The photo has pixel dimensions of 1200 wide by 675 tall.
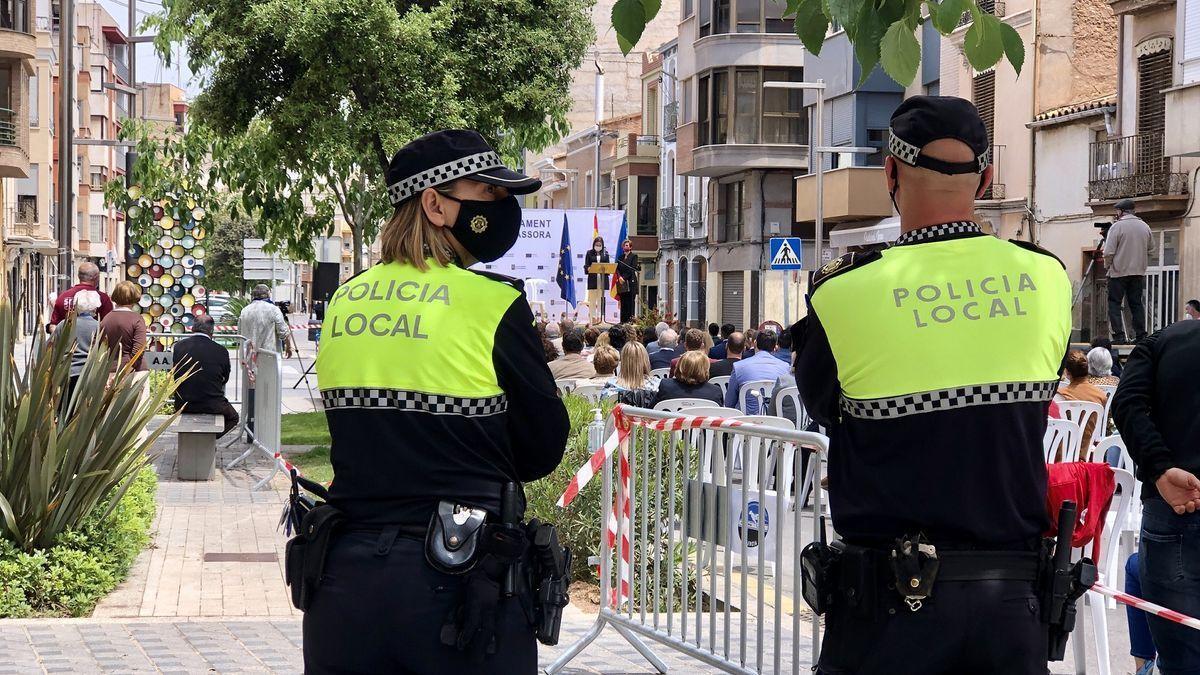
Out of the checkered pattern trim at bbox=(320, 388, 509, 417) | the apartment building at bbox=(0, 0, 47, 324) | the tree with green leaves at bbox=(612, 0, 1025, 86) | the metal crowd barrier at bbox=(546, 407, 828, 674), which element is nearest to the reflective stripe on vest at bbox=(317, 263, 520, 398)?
the checkered pattern trim at bbox=(320, 388, 509, 417)

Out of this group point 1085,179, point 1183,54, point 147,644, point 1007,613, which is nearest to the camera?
point 1007,613

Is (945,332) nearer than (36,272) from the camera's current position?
Yes

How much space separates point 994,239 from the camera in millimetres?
3451

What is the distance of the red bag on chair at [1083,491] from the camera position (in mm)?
3570

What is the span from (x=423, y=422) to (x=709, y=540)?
3.04 m

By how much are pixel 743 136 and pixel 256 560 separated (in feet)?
141

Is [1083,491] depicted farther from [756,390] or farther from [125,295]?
[125,295]

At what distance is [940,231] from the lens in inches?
136

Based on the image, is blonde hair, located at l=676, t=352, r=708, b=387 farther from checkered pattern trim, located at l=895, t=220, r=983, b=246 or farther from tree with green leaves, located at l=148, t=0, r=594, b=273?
checkered pattern trim, located at l=895, t=220, r=983, b=246

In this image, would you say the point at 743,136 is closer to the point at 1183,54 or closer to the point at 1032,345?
the point at 1183,54

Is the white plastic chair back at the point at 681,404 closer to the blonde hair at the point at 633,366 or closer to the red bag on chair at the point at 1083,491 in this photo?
the blonde hair at the point at 633,366

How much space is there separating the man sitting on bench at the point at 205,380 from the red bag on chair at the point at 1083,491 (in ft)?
36.4

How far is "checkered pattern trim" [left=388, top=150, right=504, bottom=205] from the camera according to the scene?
11.9 feet

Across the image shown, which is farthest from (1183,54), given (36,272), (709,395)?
(36,272)
